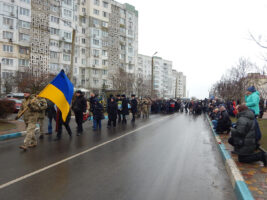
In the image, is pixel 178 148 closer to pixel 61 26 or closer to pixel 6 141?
pixel 6 141

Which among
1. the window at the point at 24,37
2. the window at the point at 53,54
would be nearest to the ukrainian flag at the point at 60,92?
the window at the point at 24,37

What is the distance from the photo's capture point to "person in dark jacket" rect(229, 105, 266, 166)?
5.82 m

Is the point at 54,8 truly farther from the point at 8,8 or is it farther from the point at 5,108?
the point at 5,108

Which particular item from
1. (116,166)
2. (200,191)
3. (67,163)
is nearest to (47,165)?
(67,163)

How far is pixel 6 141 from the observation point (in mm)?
9375

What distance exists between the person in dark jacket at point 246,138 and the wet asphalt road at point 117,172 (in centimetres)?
72

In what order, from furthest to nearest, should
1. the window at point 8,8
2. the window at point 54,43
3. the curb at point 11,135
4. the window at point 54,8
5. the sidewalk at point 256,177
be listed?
the window at point 54,43 → the window at point 54,8 → the window at point 8,8 → the curb at point 11,135 → the sidewalk at point 256,177

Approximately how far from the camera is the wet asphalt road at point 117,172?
168 inches

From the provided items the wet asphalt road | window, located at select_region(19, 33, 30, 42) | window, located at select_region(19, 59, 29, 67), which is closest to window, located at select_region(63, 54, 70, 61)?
window, located at select_region(19, 33, 30, 42)

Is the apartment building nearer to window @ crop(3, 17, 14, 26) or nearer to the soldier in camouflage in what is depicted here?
window @ crop(3, 17, 14, 26)

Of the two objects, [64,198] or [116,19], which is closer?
[64,198]

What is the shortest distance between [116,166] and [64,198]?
2073 mm

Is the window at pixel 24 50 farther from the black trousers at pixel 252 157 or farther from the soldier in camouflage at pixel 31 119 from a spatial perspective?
the black trousers at pixel 252 157

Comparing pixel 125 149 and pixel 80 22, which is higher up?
pixel 80 22
